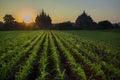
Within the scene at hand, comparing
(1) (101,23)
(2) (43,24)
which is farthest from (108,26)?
(2) (43,24)

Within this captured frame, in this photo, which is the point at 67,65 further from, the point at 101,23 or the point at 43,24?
the point at 43,24

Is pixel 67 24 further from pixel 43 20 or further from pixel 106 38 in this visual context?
pixel 106 38

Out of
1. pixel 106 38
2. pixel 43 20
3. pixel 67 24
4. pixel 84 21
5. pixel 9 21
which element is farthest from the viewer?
pixel 43 20

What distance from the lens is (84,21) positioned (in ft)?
220

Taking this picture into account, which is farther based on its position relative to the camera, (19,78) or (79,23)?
(79,23)

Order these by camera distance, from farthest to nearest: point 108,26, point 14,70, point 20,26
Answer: point 20,26 → point 108,26 → point 14,70

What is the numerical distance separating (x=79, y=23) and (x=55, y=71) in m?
61.5

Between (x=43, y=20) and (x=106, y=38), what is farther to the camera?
(x=43, y=20)

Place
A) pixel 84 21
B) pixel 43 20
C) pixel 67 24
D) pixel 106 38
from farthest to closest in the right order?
pixel 43 20 → pixel 84 21 → pixel 67 24 → pixel 106 38

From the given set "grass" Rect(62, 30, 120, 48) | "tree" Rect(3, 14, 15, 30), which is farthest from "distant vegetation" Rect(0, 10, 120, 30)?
"grass" Rect(62, 30, 120, 48)

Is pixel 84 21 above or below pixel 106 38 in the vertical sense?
above

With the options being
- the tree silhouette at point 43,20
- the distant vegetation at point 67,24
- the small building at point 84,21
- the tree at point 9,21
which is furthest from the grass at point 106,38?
the tree silhouette at point 43,20

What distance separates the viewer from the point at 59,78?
638 centimetres

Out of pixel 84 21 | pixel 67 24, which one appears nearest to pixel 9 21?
pixel 67 24
